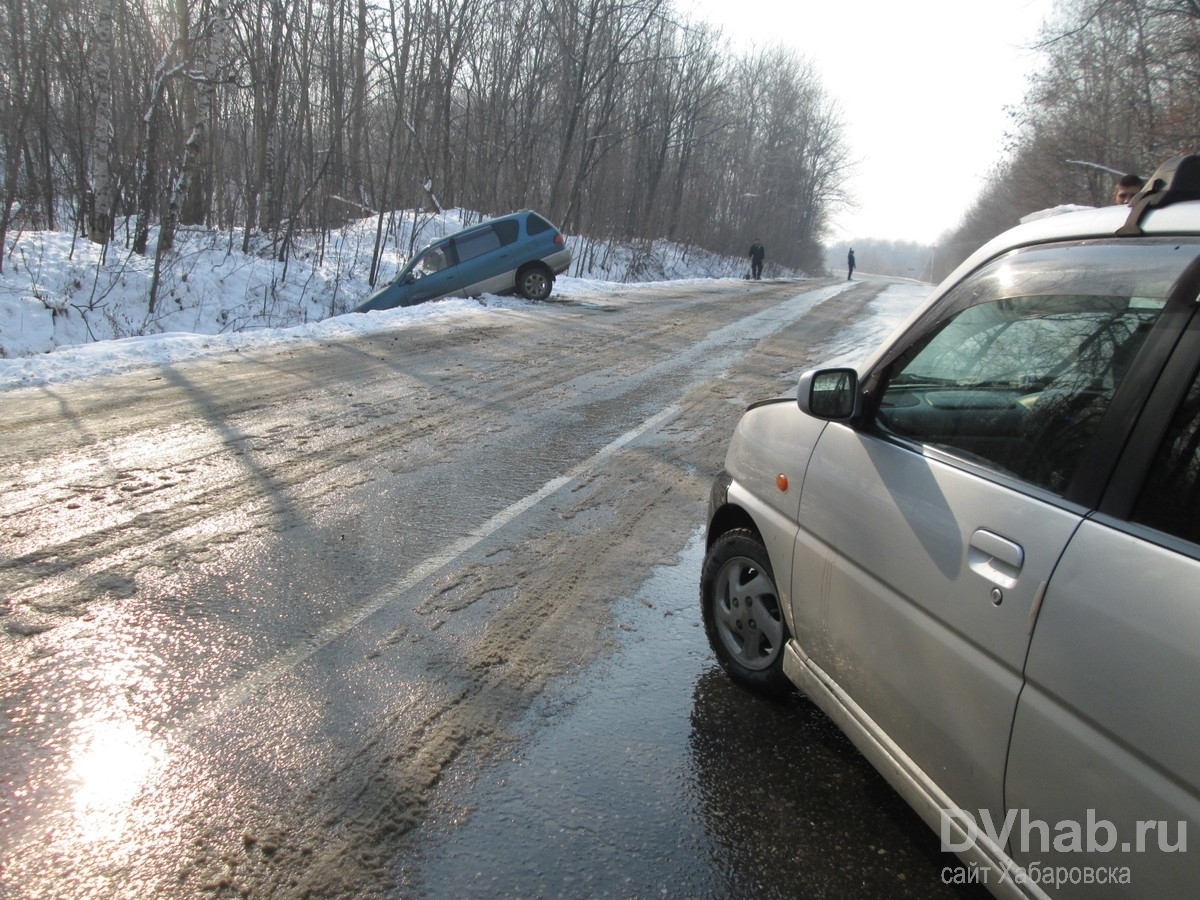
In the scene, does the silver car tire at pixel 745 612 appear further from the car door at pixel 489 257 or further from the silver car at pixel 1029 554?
the car door at pixel 489 257

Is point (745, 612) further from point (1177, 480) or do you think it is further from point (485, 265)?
point (485, 265)

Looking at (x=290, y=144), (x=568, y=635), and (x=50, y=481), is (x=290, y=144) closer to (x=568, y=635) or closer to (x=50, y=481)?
(x=50, y=481)

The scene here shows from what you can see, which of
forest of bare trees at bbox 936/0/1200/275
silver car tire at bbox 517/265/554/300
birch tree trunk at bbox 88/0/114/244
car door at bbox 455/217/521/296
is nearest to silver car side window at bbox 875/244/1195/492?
forest of bare trees at bbox 936/0/1200/275

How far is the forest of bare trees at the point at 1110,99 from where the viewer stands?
1981cm

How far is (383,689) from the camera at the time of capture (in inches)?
126

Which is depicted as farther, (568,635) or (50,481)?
(50,481)

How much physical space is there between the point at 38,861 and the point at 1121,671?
111 inches

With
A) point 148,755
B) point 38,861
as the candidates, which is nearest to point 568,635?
point 148,755

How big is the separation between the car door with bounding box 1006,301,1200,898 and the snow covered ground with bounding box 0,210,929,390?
29.2 feet

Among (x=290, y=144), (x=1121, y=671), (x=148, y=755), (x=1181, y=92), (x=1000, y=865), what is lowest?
(x=148, y=755)

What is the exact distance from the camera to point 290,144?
2011cm

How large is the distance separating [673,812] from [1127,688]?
155 centimetres

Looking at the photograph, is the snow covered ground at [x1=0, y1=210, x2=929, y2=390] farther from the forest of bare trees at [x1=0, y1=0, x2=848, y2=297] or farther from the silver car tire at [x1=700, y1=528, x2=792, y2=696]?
the silver car tire at [x1=700, y1=528, x2=792, y2=696]

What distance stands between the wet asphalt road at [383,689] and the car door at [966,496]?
0.65m
